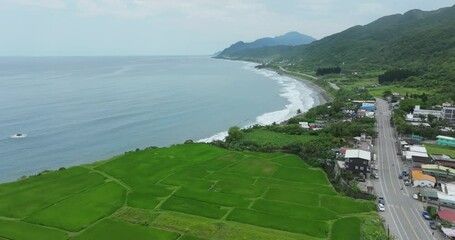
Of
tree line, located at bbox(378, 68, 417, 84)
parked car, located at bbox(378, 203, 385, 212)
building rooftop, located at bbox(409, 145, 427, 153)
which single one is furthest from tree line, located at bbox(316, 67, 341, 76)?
parked car, located at bbox(378, 203, 385, 212)

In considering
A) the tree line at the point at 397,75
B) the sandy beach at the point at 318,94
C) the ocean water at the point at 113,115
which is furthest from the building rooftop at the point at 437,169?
the tree line at the point at 397,75

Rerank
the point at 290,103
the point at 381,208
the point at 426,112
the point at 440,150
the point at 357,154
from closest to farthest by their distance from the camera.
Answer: the point at 381,208, the point at 357,154, the point at 440,150, the point at 426,112, the point at 290,103

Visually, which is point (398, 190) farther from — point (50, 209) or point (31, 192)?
point (31, 192)

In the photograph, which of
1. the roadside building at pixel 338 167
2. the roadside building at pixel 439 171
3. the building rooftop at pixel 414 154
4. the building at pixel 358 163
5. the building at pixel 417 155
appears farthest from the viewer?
the building rooftop at pixel 414 154

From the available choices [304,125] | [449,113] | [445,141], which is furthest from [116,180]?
[449,113]

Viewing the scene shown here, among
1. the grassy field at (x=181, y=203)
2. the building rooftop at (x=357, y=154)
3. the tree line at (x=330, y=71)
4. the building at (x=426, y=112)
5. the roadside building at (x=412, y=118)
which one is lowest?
the grassy field at (x=181, y=203)

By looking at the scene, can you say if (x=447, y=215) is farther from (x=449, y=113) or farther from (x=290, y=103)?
(x=290, y=103)

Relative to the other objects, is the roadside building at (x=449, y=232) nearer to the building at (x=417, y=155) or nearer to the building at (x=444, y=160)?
the building at (x=417, y=155)
